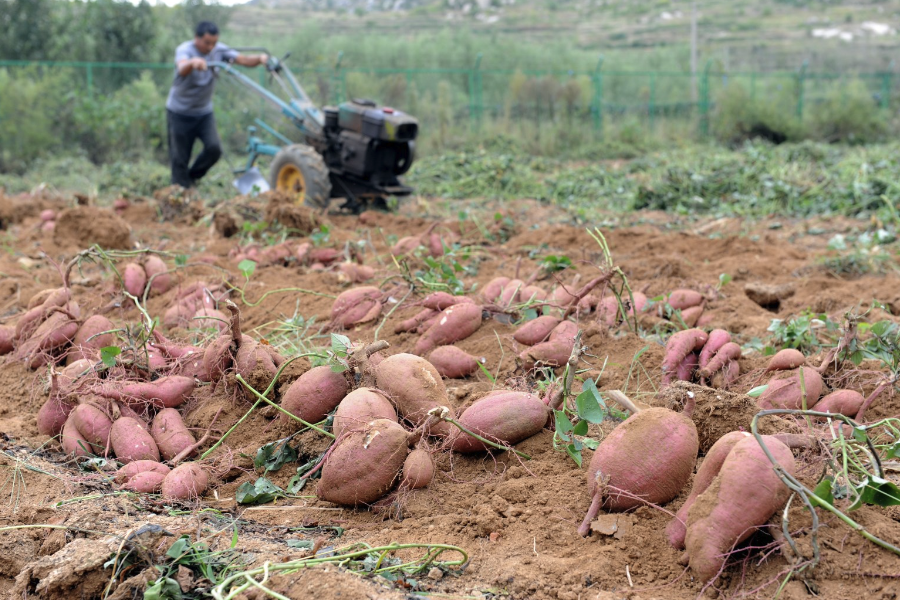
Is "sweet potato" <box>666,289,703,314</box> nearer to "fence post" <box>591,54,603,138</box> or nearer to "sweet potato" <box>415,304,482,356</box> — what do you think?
"sweet potato" <box>415,304,482,356</box>

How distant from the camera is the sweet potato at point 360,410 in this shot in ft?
7.89

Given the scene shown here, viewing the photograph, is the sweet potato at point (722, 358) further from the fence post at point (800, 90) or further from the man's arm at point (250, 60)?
the fence post at point (800, 90)

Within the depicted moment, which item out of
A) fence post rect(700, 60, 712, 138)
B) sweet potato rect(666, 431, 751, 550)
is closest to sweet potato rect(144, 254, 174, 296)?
sweet potato rect(666, 431, 751, 550)

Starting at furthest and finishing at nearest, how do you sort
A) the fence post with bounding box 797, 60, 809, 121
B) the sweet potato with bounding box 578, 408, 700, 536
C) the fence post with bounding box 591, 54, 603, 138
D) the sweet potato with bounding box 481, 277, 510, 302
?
the fence post with bounding box 797, 60, 809, 121, the fence post with bounding box 591, 54, 603, 138, the sweet potato with bounding box 481, 277, 510, 302, the sweet potato with bounding box 578, 408, 700, 536

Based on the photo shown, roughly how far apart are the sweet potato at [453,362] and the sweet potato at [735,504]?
4.73ft

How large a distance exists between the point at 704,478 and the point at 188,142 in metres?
7.92

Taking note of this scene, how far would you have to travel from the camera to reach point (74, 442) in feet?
9.25

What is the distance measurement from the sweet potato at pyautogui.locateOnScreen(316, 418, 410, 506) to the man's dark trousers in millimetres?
6969

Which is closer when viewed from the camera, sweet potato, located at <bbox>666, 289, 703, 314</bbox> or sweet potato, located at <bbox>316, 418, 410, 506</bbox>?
sweet potato, located at <bbox>316, 418, 410, 506</bbox>

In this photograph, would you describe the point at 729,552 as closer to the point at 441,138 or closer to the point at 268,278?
the point at 268,278

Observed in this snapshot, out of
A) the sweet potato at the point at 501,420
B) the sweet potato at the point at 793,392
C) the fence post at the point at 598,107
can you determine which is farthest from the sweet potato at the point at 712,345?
the fence post at the point at 598,107

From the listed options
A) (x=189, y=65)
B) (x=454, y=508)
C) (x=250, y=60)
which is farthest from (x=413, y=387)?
(x=250, y=60)

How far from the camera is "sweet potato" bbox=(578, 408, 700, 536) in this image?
6.89ft

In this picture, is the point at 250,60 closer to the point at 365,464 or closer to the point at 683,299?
the point at 683,299
